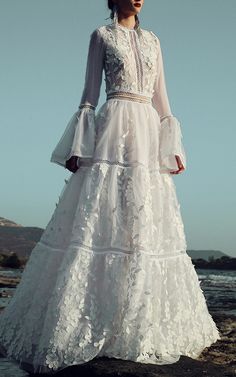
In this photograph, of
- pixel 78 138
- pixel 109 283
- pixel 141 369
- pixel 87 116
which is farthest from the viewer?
pixel 87 116

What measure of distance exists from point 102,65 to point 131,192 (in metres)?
1.14

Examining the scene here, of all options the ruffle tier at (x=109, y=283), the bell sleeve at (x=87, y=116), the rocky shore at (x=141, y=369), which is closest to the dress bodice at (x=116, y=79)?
the bell sleeve at (x=87, y=116)

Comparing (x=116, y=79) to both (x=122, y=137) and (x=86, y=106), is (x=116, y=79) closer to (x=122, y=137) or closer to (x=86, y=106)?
(x=86, y=106)

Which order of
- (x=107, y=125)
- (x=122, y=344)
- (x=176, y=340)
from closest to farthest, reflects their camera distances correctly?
(x=122, y=344), (x=176, y=340), (x=107, y=125)

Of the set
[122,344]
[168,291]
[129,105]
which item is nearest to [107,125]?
[129,105]

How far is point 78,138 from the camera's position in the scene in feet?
13.8

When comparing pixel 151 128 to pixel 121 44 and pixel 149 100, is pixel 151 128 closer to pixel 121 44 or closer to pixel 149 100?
pixel 149 100

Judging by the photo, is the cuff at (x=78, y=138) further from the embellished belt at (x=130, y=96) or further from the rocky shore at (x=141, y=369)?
the rocky shore at (x=141, y=369)

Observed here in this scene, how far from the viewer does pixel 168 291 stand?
405 cm

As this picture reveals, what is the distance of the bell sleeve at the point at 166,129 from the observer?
4.39m

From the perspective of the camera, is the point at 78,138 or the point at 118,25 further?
the point at 118,25

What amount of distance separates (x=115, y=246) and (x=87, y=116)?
3.63 ft

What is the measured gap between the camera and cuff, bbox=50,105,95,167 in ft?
13.7

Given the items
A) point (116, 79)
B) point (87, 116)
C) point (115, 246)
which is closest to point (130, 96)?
point (116, 79)
